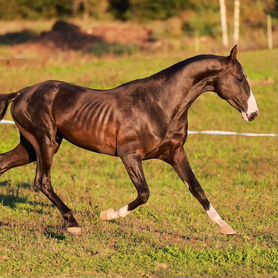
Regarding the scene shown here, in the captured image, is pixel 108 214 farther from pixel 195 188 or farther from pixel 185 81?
pixel 185 81

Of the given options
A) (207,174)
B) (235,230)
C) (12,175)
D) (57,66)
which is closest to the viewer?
(235,230)

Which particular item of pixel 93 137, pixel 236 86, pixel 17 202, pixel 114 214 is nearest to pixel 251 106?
pixel 236 86

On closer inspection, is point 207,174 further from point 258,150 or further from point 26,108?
point 26,108

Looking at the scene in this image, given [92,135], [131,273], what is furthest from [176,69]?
[131,273]

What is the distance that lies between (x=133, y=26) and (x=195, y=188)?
39870 millimetres

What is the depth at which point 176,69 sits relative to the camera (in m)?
8.61

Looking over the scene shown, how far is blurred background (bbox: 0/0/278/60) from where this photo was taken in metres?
38.4

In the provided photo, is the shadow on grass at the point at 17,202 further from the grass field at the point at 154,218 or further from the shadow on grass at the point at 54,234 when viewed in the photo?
the shadow on grass at the point at 54,234

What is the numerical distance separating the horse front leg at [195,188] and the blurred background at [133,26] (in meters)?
25.3

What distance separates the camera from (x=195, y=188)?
8758 millimetres

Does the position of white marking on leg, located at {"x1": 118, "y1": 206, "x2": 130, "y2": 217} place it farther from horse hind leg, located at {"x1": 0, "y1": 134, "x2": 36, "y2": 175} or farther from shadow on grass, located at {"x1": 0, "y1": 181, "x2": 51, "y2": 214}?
shadow on grass, located at {"x1": 0, "y1": 181, "x2": 51, "y2": 214}

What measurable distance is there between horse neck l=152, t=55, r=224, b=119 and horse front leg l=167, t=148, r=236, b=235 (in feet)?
1.58

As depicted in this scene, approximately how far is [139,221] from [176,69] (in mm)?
1976

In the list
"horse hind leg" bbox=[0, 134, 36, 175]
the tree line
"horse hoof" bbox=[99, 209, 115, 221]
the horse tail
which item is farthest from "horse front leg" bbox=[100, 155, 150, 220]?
the tree line
